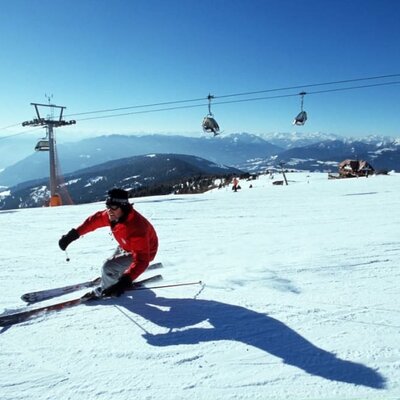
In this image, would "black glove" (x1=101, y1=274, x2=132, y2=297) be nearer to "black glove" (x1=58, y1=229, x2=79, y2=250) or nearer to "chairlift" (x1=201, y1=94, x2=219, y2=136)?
"black glove" (x1=58, y1=229, x2=79, y2=250)

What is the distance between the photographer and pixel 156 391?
2848 millimetres

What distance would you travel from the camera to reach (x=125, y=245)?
434 centimetres

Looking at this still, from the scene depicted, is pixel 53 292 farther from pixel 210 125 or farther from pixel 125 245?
pixel 210 125

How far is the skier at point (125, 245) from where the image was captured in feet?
13.2

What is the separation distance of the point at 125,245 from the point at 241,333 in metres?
1.66

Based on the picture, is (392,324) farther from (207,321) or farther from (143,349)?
(143,349)

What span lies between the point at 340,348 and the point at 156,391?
1.69 m

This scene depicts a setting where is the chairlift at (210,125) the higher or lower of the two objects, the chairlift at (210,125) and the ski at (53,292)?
the higher

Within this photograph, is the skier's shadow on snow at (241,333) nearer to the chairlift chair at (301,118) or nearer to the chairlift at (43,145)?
the chairlift chair at (301,118)

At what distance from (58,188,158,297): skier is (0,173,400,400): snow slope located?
37 centimetres

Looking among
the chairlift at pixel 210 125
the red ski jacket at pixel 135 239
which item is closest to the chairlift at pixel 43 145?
the chairlift at pixel 210 125

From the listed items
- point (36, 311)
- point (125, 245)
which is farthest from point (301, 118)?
point (36, 311)

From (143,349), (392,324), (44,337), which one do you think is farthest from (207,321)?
(392,324)

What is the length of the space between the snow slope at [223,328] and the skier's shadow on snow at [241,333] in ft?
0.04
